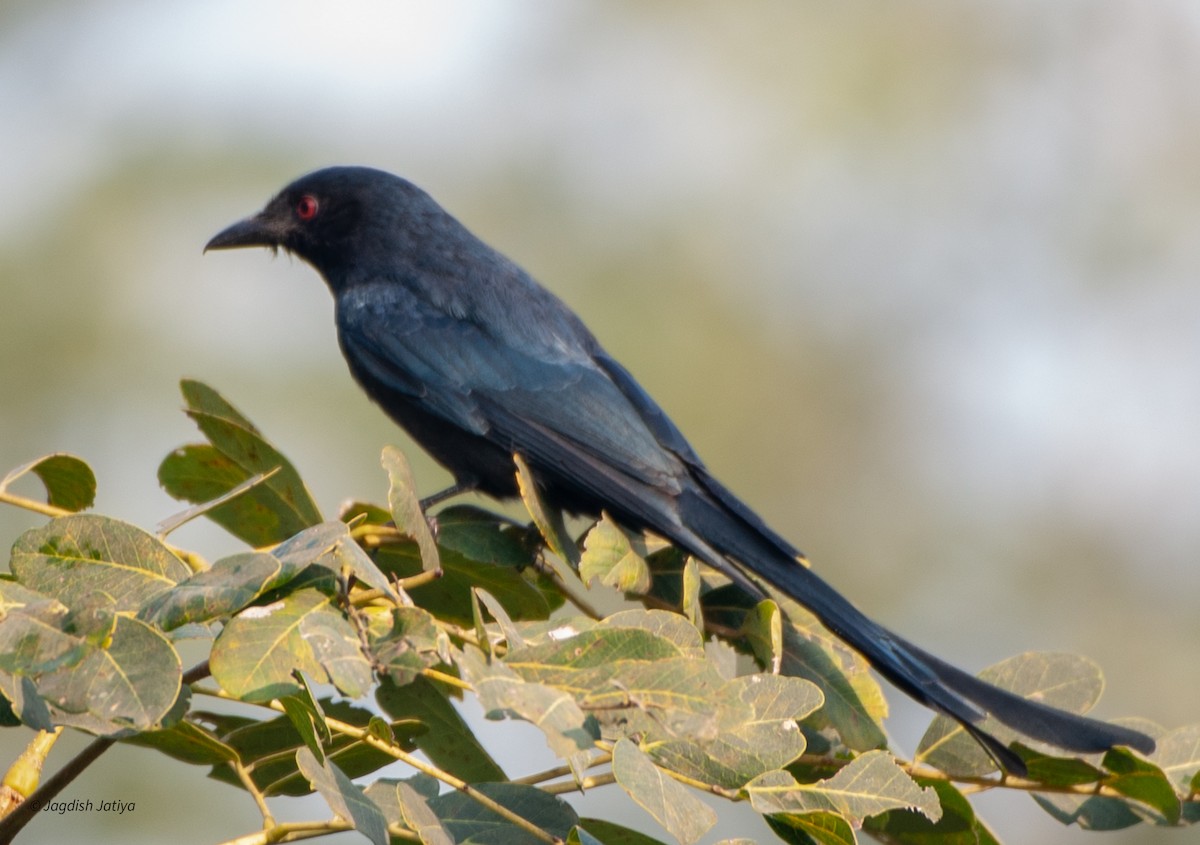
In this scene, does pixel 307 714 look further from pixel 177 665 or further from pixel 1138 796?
Answer: pixel 1138 796

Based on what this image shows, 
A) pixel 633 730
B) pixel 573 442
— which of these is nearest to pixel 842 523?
pixel 573 442

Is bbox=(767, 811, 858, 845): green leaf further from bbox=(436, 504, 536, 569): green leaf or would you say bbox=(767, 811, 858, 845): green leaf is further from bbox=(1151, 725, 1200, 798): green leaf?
bbox=(436, 504, 536, 569): green leaf

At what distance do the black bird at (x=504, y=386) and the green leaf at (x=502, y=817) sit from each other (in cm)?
106

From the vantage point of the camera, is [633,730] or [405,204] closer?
[633,730]

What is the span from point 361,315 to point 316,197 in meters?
1.02

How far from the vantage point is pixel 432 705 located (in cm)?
241

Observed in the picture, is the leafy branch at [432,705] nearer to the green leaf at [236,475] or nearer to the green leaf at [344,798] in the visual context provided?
the green leaf at [344,798]

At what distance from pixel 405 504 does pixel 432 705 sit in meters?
0.38

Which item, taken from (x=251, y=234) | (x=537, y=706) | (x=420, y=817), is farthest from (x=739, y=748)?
(x=251, y=234)

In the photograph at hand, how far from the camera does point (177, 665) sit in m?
1.76

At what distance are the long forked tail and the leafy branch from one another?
0.05 metres

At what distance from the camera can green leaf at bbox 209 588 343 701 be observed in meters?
1.82

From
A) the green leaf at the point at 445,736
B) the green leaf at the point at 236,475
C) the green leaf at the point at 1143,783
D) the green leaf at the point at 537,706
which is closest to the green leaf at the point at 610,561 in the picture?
the green leaf at the point at 445,736

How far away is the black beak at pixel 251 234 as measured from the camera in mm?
5641
